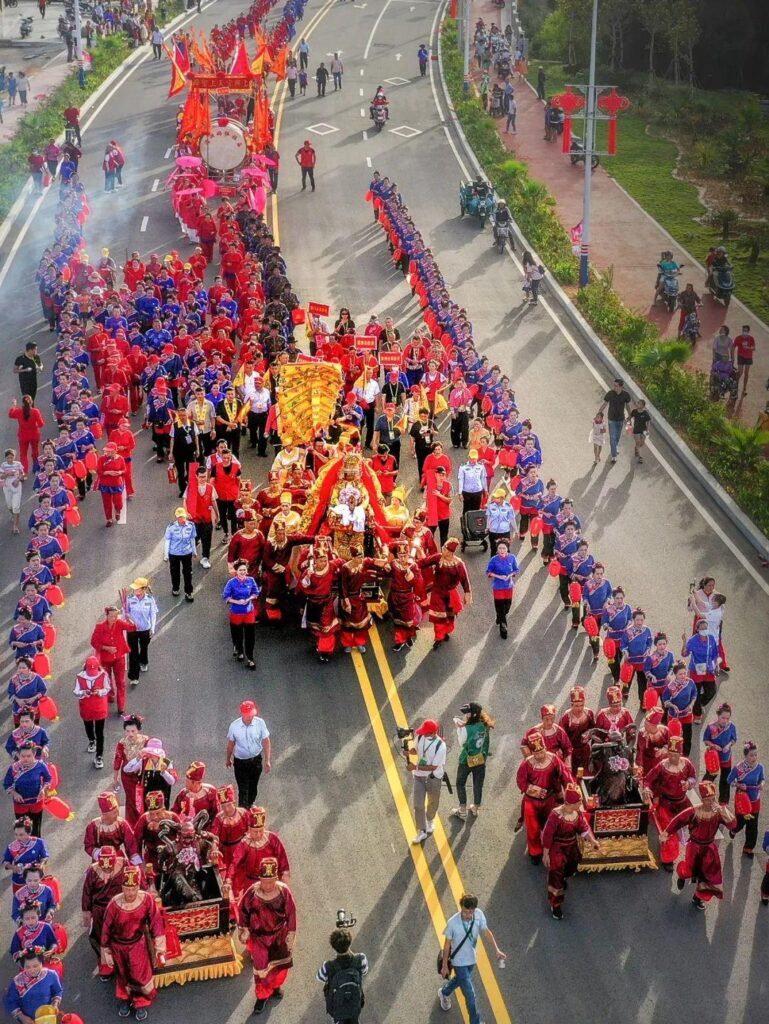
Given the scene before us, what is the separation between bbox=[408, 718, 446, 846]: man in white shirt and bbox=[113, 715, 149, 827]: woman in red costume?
3105 mm

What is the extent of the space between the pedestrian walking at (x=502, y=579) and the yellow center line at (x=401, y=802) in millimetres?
2228

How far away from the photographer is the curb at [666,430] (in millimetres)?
27391

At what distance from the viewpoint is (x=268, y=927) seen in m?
15.2

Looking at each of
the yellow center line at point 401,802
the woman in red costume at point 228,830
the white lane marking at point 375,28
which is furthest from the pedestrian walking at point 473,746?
the white lane marking at point 375,28

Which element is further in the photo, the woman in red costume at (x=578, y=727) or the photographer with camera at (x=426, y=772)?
the woman in red costume at (x=578, y=727)

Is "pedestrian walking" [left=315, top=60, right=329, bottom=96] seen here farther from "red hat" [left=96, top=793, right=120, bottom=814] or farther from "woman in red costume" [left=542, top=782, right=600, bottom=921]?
"red hat" [left=96, top=793, right=120, bottom=814]

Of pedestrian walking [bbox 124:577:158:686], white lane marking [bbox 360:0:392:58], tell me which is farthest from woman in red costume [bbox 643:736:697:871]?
white lane marking [bbox 360:0:392:58]

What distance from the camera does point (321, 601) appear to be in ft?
71.1

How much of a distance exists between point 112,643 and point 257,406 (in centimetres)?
955

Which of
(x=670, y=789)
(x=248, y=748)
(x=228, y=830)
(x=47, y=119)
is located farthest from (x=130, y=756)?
(x=47, y=119)

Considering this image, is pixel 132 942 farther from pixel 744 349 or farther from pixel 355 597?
pixel 744 349

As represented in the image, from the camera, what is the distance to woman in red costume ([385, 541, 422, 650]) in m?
21.8

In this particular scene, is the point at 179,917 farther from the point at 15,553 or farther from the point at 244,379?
the point at 244,379

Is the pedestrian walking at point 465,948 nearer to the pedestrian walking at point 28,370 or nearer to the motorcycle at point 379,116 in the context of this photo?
the pedestrian walking at point 28,370
